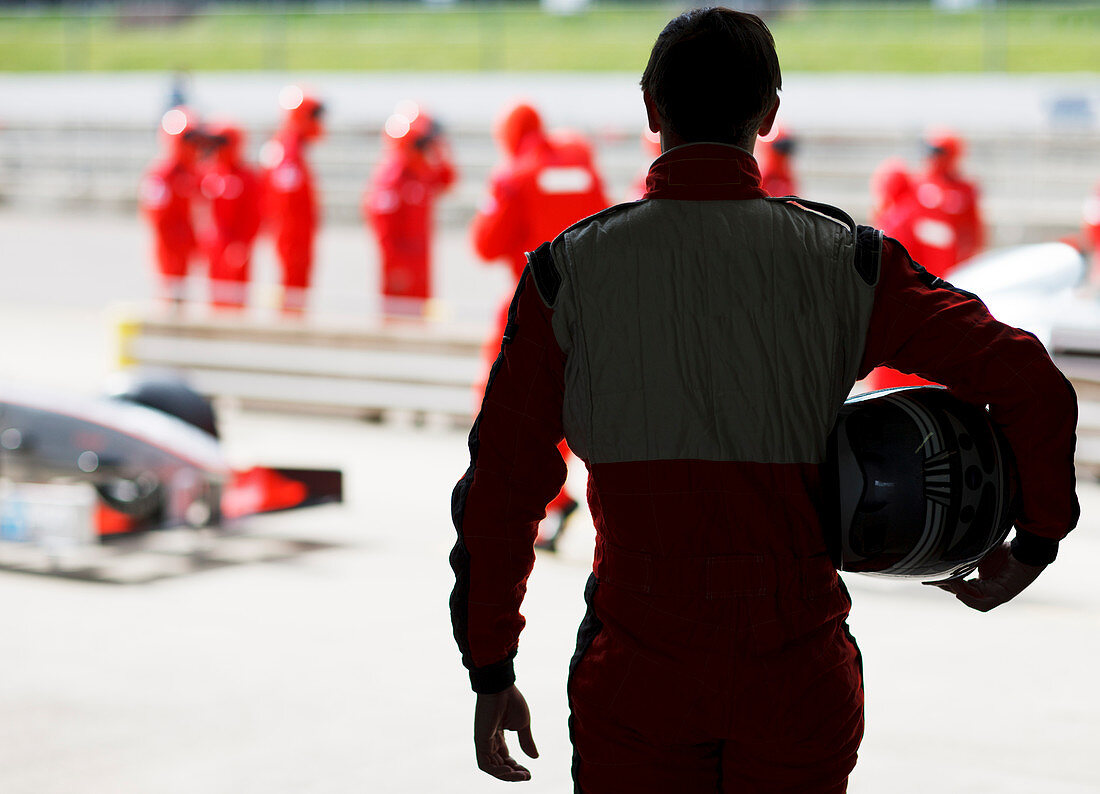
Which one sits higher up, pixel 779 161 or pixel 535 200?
pixel 779 161

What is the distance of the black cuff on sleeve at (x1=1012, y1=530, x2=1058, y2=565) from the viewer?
6.55ft

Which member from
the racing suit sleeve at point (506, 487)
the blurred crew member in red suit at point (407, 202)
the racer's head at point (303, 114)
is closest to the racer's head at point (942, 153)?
the blurred crew member in red suit at point (407, 202)

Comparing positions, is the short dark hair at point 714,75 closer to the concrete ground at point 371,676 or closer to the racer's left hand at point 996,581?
the racer's left hand at point 996,581

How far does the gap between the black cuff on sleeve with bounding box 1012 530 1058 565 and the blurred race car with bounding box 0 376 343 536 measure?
4.61 metres

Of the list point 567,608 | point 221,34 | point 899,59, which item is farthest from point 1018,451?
point 221,34

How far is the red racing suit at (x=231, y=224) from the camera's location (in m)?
11.8

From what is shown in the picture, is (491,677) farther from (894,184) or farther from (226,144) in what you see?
(226,144)

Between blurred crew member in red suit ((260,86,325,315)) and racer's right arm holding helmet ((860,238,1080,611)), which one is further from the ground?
blurred crew member in red suit ((260,86,325,315))

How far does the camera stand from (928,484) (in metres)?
2.06

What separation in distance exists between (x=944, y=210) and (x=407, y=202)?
4.06 metres

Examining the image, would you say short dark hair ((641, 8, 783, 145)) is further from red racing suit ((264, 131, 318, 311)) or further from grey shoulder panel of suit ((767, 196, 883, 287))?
red racing suit ((264, 131, 318, 311))

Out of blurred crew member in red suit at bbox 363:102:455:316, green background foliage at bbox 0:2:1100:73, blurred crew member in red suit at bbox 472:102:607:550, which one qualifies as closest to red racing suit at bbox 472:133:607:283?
blurred crew member in red suit at bbox 472:102:607:550

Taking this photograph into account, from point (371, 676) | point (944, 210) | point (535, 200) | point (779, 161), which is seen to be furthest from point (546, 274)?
point (944, 210)

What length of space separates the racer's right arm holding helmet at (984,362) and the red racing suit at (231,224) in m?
10.2
